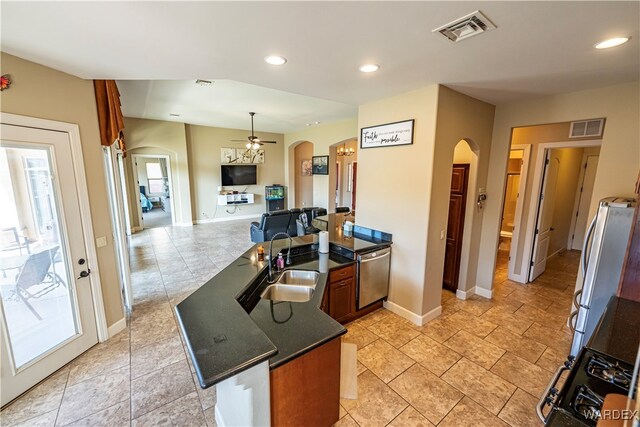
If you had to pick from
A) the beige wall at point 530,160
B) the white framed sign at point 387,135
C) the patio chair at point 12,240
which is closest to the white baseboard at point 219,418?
the patio chair at point 12,240

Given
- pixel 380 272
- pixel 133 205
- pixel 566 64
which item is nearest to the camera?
pixel 566 64

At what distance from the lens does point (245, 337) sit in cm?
145

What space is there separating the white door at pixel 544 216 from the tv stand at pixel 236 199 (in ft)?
26.1

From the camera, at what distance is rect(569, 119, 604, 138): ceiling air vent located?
3314 millimetres

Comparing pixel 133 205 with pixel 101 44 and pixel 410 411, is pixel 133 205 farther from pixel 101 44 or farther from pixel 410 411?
pixel 410 411

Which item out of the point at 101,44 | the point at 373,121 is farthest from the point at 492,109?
the point at 101,44

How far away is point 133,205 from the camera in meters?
7.48

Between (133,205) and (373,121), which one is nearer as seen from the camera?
(373,121)

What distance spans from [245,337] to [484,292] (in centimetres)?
383

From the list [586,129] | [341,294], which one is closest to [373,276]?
[341,294]

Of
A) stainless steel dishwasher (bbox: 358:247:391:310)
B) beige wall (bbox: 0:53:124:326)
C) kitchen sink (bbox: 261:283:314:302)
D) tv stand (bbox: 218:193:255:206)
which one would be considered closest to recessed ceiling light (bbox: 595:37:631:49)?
stainless steel dishwasher (bbox: 358:247:391:310)

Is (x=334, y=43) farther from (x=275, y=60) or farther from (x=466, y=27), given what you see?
(x=466, y=27)

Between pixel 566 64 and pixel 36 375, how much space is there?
5.23 m

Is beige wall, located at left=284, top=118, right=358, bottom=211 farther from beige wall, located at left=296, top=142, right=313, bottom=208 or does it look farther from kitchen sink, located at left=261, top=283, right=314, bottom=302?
kitchen sink, located at left=261, top=283, right=314, bottom=302
